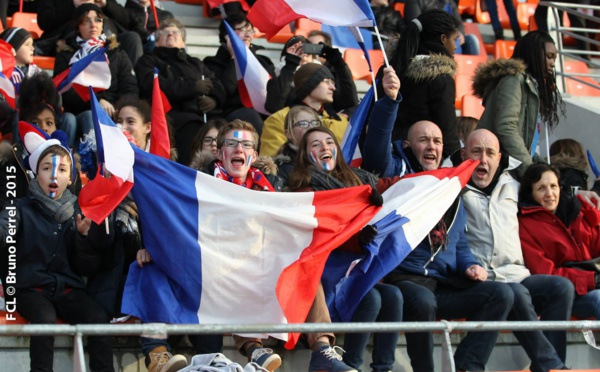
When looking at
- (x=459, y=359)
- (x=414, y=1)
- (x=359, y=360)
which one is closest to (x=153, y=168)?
(x=359, y=360)

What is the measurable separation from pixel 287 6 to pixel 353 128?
97 cm

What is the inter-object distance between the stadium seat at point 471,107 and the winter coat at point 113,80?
10.2 feet

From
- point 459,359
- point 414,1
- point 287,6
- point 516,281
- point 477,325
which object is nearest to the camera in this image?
point 477,325

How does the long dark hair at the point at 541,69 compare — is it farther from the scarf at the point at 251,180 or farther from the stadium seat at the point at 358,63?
the scarf at the point at 251,180

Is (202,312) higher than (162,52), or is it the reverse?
(162,52)

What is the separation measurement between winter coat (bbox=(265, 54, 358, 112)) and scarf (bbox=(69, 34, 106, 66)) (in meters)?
1.44

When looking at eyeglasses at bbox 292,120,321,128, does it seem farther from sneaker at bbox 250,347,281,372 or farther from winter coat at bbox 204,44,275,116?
sneaker at bbox 250,347,281,372

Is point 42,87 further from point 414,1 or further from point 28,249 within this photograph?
point 414,1

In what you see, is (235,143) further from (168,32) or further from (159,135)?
(168,32)

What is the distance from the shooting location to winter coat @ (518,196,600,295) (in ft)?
28.9

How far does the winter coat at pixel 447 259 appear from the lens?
8.28 meters

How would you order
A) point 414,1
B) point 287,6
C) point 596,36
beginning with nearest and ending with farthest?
point 287,6
point 414,1
point 596,36

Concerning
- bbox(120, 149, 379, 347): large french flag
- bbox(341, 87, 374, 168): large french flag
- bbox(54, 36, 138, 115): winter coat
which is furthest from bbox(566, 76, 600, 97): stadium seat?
bbox(120, 149, 379, 347): large french flag

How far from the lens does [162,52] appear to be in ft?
35.3
